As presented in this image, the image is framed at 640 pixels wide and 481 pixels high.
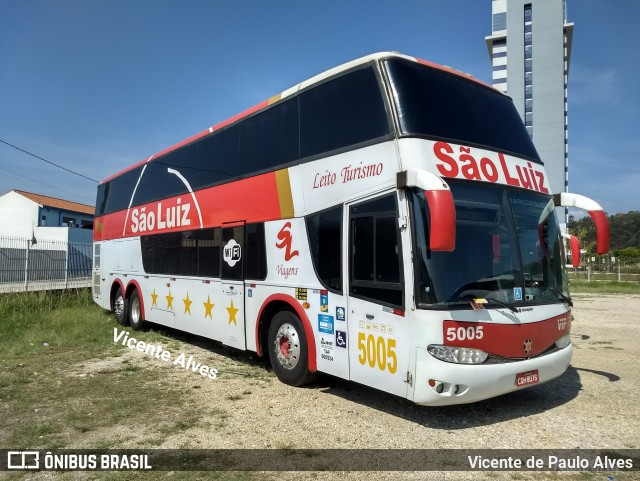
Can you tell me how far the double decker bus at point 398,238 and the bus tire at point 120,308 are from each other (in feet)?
17.6

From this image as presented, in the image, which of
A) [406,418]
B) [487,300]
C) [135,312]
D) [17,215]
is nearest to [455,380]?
[487,300]

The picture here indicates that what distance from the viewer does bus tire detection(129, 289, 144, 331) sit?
1227 cm

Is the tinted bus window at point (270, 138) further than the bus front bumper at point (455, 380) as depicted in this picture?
Yes

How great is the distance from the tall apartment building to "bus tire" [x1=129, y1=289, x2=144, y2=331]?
75.2 metres

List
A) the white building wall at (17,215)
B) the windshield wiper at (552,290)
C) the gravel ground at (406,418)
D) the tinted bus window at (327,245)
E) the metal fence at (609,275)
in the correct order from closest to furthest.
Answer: the gravel ground at (406,418)
the windshield wiper at (552,290)
the tinted bus window at (327,245)
the metal fence at (609,275)
the white building wall at (17,215)

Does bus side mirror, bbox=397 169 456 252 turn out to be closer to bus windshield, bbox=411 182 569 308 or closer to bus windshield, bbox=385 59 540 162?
bus windshield, bbox=411 182 569 308

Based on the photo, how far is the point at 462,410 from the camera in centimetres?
601

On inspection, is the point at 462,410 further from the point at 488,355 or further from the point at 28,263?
the point at 28,263

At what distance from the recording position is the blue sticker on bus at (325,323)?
20.7 ft

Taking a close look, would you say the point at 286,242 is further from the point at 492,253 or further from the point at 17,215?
the point at 17,215

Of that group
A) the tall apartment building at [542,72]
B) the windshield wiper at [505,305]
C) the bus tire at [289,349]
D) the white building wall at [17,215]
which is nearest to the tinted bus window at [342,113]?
the windshield wiper at [505,305]

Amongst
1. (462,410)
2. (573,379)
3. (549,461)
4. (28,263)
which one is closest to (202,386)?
(462,410)

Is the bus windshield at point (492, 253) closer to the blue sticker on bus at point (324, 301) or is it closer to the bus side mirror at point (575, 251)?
the bus side mirror at point (575, 251)

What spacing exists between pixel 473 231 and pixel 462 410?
2200mm
